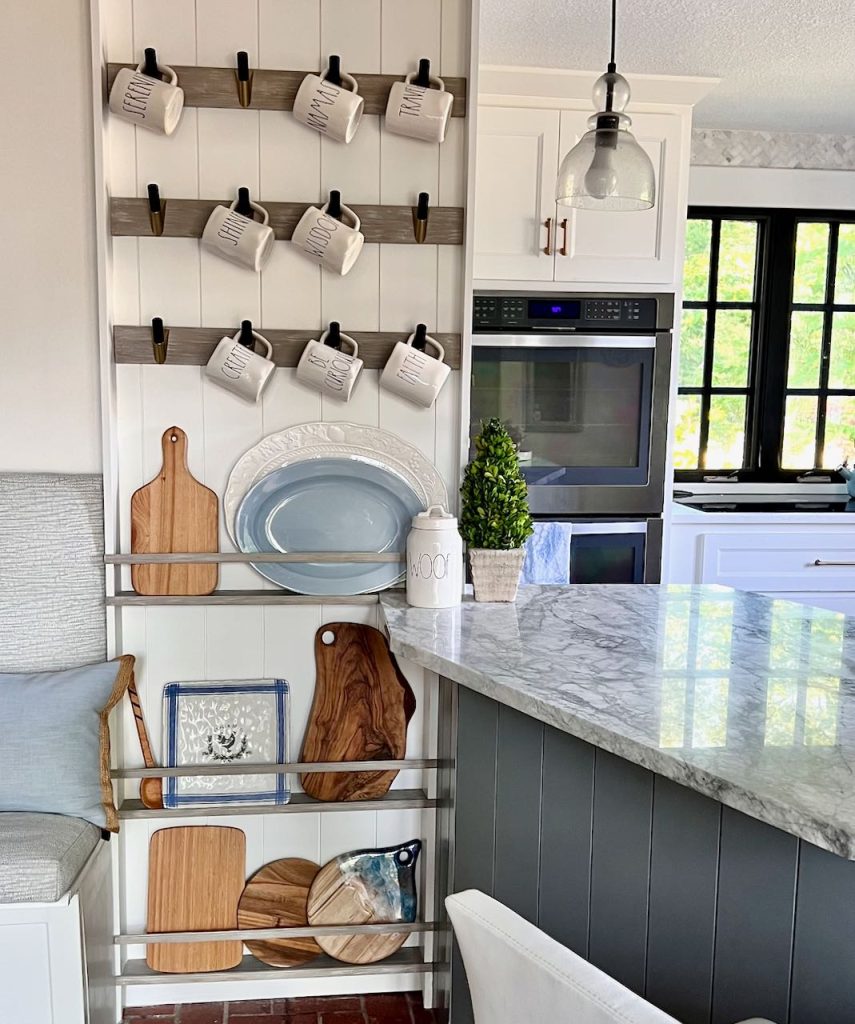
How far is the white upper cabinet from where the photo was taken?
2.92m

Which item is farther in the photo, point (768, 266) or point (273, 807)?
point (768, 266)

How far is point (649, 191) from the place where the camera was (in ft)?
5.99

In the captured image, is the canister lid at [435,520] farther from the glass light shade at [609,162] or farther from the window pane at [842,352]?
the window pane at [842,352]

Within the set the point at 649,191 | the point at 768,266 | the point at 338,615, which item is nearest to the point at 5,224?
the point at 338,615

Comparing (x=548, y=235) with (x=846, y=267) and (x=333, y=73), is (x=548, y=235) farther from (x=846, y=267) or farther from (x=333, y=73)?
(x=846, y=267)

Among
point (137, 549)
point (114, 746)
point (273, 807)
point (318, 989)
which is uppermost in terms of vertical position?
point (137, 549)

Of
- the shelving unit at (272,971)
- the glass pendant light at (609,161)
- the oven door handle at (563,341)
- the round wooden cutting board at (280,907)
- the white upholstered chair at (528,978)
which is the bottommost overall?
the shelving unit at (272,971)

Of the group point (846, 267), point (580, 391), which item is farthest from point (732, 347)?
point (580, 391)

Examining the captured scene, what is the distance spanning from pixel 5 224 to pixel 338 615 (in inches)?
39.1

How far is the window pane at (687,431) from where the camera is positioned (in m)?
3.85

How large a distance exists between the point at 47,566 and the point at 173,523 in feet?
0.83

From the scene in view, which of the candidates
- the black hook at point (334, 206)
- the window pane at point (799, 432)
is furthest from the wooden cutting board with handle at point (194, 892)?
the window pane at point (799, 432)

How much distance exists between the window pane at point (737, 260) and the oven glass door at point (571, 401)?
3.41 feet

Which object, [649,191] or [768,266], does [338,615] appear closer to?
[649,191]
